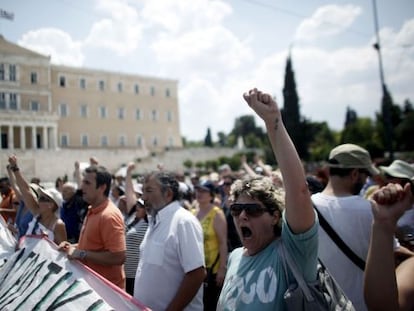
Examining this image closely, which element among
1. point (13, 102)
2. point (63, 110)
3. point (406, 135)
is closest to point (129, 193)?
point (406, 135)

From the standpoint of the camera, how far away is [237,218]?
2074mm

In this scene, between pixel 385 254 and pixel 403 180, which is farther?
pixel 403 180

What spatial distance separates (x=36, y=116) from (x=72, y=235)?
51328 mm

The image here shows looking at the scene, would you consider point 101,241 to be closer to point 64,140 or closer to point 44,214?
point 44,214

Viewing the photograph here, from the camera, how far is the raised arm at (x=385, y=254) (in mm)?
1557

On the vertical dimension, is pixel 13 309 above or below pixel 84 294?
below

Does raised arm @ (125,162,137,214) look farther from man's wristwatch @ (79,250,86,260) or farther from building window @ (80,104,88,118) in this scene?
building window @ (80,104,88,118)

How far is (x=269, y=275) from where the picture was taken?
1.84 metres

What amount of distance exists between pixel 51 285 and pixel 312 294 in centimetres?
205

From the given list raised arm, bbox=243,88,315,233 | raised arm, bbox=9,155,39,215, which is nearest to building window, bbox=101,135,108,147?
raised arm, bbox=9,155,39,215

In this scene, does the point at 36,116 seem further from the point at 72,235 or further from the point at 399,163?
the point at 399,163

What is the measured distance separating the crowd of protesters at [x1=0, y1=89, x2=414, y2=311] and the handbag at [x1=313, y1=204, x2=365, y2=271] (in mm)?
12

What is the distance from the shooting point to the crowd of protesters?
1.66 meters

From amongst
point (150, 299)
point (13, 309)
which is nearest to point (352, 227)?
point (150, 299)
